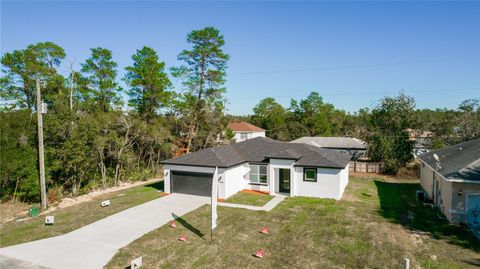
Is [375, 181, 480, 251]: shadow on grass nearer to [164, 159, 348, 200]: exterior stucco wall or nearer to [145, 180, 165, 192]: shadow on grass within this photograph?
[164, 159, 348, 200]: exterior stucco wall

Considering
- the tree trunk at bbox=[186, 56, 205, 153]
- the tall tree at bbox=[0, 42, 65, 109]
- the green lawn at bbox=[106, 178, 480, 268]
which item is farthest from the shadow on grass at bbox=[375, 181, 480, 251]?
the tall tree at bbox=[0, 42, 65, 109]

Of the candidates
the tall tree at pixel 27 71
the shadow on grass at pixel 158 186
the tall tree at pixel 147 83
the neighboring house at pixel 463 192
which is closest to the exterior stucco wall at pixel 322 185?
the neighboring house at pixel 463 192

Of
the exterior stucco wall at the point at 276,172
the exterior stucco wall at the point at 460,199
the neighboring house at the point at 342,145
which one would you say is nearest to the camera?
the exterior stucco wall at the point at 460,199

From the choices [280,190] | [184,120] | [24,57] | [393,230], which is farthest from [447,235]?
[24,57]

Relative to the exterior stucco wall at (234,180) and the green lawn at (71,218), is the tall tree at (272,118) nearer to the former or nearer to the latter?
the exterior stucco wall at (234,180)

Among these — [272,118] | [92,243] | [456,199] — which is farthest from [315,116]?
[92,243]

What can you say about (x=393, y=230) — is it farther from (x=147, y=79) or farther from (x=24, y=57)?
(x=24, y=57)
